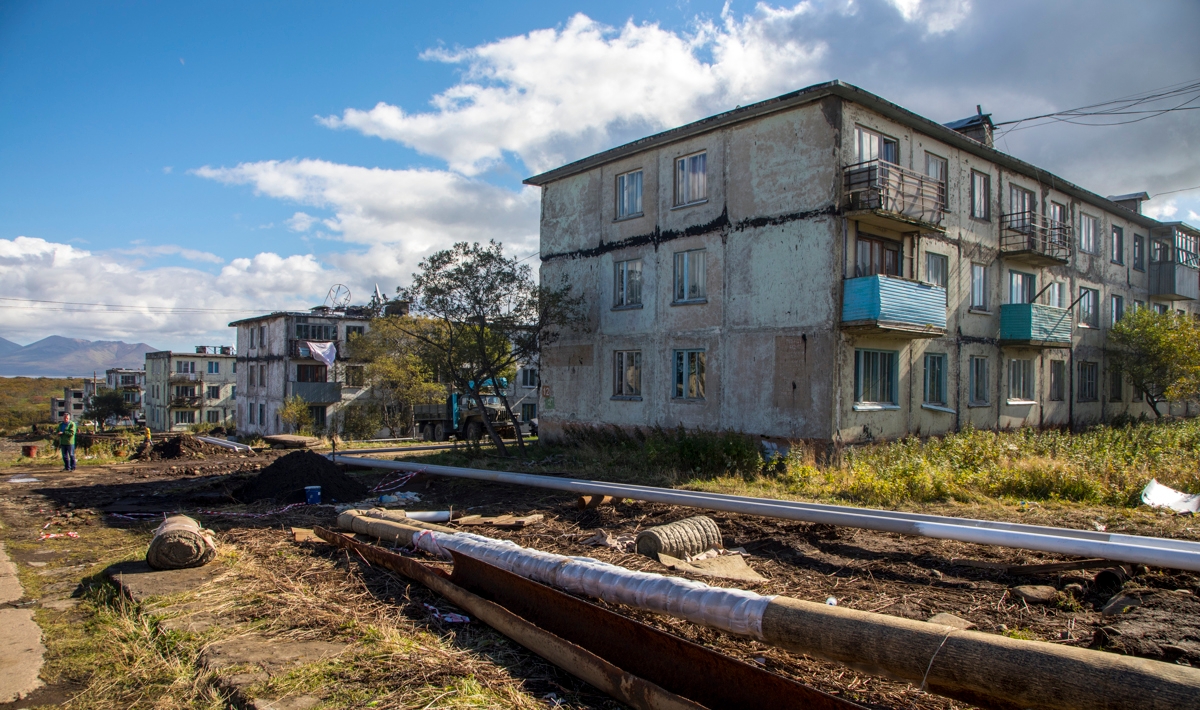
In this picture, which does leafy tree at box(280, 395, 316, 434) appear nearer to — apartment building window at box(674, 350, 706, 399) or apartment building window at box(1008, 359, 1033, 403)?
apartment building window at box(674, 350, 706, 399)

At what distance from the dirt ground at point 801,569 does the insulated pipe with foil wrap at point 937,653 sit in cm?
50

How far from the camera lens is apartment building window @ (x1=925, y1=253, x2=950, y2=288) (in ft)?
A: 58.5

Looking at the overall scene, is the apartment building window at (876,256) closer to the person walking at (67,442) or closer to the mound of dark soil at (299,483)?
the mound of dark soil at (299,483)

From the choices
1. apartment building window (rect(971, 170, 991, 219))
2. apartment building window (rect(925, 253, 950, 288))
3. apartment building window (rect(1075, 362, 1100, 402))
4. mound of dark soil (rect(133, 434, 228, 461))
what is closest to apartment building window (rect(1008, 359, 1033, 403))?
apartment building window (rect(1075, 362, 1100, 402))

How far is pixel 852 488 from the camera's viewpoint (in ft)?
35.4

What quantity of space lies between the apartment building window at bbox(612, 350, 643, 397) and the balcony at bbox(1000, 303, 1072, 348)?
1061 cm

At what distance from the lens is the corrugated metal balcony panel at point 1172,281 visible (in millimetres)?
27250

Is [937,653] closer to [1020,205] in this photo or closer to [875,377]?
[875,377]

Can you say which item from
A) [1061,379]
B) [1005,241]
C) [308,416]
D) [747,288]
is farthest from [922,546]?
[308,416]

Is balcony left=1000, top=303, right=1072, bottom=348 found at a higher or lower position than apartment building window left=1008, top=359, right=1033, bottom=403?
higher

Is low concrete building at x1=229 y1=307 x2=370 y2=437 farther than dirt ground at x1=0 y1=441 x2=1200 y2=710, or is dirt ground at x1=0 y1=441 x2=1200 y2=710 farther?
low concrete building at x1=229 y1=307 x2=370 y2=437

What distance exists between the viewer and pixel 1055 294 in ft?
74.3

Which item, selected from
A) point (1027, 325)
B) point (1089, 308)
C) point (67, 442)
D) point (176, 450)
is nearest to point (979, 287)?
point (1027, 325)

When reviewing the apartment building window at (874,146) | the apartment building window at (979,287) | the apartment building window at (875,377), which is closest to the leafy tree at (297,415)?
the apartment building window at (875,377)
